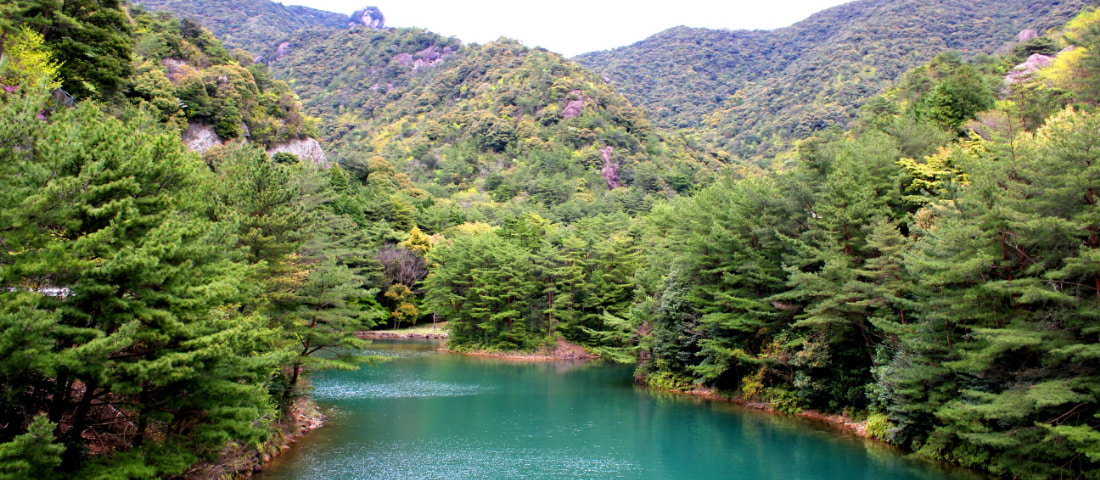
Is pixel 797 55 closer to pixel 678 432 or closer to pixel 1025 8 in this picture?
pixel 1025 8

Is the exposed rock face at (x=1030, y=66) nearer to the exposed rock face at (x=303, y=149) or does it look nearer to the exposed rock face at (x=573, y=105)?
the exposed rock face at (x=303, y=149)

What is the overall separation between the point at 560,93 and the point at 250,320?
3476 inches

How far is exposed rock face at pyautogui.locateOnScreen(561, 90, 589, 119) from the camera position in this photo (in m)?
93.6

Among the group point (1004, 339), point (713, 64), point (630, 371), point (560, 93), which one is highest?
point (713, 64)

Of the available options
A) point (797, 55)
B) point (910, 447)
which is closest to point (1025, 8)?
point (797, 55)

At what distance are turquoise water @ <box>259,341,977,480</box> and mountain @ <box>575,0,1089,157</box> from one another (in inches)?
2063

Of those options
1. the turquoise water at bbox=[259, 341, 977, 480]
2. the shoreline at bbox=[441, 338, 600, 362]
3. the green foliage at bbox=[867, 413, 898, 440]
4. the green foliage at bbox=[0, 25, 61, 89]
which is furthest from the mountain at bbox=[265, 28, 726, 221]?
the green foliage at bbox=[0, 25, 61, 89]

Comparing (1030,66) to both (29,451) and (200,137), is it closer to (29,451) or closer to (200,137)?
(29,451)

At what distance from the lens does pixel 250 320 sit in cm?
1145

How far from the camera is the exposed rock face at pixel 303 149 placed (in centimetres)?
5147

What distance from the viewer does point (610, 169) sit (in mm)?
86000

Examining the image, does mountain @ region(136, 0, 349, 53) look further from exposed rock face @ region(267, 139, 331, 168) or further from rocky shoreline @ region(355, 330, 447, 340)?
rocky shoreline @ region(355, 330, 447, 340)

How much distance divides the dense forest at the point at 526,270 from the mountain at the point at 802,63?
1789 inches

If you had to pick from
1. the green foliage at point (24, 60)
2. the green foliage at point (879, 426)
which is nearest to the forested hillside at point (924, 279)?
the green foliage at point (879, 426)
